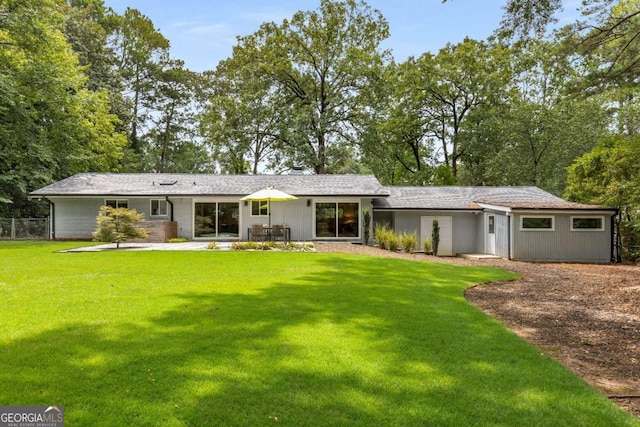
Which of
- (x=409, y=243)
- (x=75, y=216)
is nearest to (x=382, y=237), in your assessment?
(x=409, y=243)

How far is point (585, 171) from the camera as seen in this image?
2058 centimetres

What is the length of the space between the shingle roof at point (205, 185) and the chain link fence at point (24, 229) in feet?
7.02

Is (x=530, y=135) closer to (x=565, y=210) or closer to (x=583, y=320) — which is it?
(x=565, y=210)

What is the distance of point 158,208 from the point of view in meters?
21.2

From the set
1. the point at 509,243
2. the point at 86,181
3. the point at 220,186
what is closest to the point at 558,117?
the point at 509,243

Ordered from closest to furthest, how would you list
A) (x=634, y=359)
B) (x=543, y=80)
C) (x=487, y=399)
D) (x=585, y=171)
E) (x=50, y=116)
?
(x=487, y=399) < (x=634, y=359) < (x=585, y=171) < (x=50, y=116) < (x=543, y=80)

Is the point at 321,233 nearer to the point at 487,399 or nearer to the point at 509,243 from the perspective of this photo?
the point at 509,243

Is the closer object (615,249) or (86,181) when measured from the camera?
(615,249)

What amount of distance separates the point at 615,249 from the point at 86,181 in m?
25.4

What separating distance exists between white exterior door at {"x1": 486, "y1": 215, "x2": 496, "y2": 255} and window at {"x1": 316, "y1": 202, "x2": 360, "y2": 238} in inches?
240

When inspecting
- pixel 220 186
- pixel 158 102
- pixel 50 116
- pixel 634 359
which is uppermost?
pixel 158 102

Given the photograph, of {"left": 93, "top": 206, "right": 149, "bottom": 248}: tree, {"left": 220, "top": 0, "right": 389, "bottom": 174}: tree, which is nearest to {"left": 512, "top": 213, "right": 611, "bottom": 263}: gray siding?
{"left": 93, "top": 206, "right": 149, "bottom": 248}: tree

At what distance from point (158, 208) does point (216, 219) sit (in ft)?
9.95

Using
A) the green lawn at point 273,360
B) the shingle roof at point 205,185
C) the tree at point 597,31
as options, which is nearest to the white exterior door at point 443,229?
the shingle roof at point 205,185
